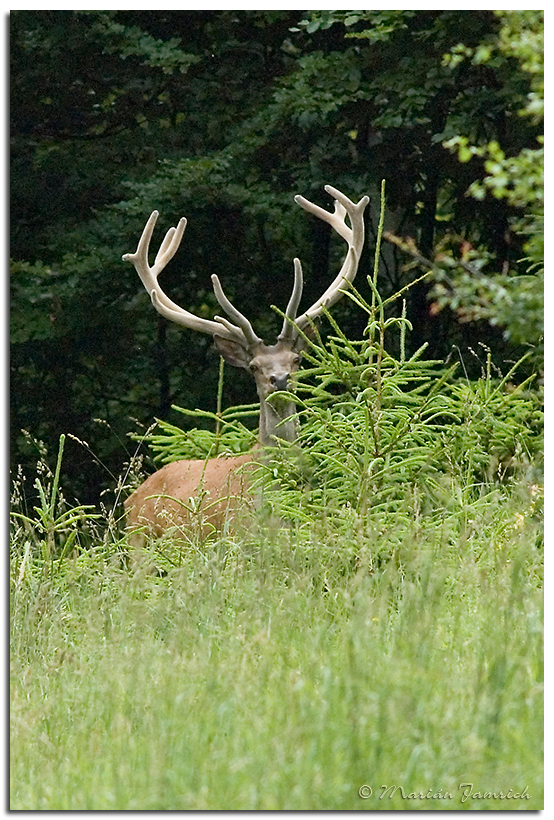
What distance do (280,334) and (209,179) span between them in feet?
8.95

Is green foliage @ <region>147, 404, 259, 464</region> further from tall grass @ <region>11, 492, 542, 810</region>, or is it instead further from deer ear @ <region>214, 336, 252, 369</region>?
tall grass @ <region>11, 492, 542, 810</region>

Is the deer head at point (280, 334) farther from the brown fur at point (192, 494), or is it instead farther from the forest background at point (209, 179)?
the forest background at point (209, 179)

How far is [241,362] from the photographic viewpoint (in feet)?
20.1

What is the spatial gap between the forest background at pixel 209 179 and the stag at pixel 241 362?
1.09 meters

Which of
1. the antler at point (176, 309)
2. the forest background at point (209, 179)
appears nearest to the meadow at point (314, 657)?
the antler at point (176, 309)

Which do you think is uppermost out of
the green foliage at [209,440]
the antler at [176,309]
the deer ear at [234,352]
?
the antler at [176,309]

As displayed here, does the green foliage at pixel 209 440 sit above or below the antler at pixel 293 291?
below

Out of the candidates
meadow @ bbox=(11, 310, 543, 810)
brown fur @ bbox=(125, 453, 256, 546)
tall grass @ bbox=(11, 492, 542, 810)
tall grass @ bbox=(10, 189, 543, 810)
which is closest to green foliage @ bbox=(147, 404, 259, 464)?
brown fur @ bbox=(125, 453, 256, 546)

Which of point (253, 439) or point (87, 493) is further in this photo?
Result: point (87, 493)

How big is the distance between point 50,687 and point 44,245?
614 centimetres

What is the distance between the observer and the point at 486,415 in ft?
18.0

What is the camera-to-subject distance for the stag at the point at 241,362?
18.4 feet
